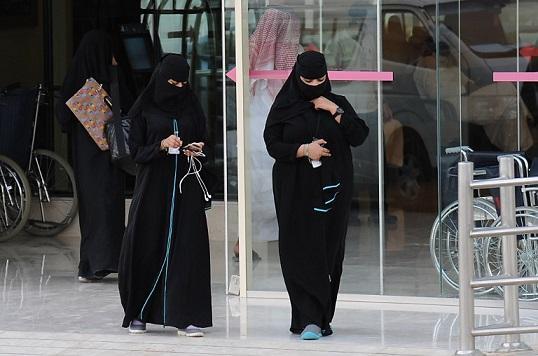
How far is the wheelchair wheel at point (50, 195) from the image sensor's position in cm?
1237

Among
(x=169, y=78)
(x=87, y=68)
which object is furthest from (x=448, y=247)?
(x=87, y=68)

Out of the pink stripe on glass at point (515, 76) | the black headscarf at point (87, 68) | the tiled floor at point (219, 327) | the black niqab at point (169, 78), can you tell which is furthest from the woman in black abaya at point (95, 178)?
the pink stripe on glass at point (515, 76)

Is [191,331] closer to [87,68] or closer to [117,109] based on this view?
[117,109]

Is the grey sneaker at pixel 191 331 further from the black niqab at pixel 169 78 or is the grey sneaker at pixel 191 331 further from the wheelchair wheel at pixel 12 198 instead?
the wheelchair wheel at pixel 12 198

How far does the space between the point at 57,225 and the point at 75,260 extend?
1.32 m

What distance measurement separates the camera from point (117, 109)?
9.57 m

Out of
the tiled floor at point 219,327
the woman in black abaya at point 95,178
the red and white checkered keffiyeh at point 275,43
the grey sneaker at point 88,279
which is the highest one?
the red and white checkered keffiyeh at point 275,43

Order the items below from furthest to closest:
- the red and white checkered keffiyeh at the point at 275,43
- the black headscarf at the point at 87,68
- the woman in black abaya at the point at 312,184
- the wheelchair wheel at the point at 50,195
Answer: the wheelchair wheel at the point at 50,195
the black headscarf at the point at 87,68
the red and white checkered keffiyeh at the point at 275,43
the woman in black abaya at the point at 312,184

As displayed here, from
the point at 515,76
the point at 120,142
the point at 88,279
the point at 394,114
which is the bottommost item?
the point at 88,279

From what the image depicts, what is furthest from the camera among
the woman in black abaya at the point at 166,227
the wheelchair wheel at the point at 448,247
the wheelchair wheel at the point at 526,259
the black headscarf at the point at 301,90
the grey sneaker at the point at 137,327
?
the wheelchair wheel at the point at 448,247

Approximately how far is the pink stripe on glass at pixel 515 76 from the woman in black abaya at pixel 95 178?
109 inches

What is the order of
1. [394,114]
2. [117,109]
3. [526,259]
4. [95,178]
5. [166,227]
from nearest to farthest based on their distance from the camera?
[166,227] < [526,259] < [394,114] < [117,109] < [95,178]

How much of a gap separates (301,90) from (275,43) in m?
1.53

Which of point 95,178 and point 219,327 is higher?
point 95,178
